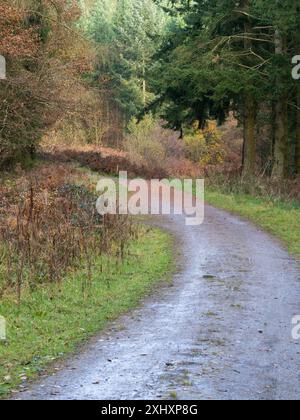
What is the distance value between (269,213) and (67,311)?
10.8 m

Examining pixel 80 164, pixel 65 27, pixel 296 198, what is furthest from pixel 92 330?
pixel 80 164

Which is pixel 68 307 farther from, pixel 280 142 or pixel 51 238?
pixel 280 142

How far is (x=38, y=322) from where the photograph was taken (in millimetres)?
8211

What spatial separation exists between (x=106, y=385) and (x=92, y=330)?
2062 mm

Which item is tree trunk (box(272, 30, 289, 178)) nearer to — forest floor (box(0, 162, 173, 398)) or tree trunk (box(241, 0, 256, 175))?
tree trunk (box(241, 0, 256, 175))

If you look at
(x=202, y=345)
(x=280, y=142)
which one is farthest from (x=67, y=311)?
(x=280, y=142)

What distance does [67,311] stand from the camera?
8750mm

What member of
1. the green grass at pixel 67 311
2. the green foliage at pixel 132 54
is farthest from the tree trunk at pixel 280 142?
the green foliage at pixel 132 54

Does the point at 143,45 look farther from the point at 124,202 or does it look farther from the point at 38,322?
the point at 38,322

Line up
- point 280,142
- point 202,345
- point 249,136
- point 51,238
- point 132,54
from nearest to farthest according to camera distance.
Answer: point 202,345
point 51,238
point 280,142
point 249,136
point 132,54

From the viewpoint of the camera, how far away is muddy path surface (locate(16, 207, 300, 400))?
5754 mm

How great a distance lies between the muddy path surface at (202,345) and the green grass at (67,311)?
11.4 inches

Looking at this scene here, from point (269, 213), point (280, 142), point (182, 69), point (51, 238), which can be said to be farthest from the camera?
point (280, 142)

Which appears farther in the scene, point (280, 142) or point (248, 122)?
point (248, 122)
